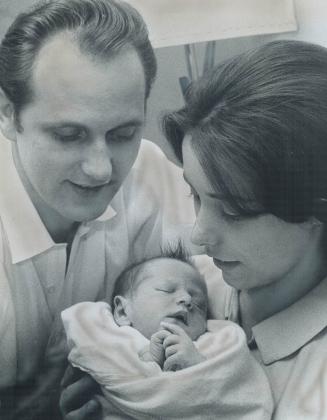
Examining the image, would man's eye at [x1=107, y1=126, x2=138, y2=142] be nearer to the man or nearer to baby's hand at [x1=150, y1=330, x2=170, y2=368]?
the man

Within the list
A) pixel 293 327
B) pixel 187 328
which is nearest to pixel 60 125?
pixel 187 328

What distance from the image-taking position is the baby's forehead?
983 mm

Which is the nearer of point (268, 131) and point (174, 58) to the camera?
point (268, 131)

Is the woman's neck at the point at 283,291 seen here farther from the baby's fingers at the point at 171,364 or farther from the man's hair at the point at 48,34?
the man's hair at the point at 48,34

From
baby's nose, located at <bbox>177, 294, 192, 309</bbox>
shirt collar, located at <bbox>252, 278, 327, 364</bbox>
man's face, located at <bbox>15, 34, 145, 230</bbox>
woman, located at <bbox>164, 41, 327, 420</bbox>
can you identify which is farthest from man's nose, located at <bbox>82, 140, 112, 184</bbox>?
shirt collar, located at <bbox>252, 278, 327, 364</bbox>

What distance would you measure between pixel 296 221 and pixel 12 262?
415mm

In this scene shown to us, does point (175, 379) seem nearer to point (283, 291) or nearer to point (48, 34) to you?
point (283, 291)

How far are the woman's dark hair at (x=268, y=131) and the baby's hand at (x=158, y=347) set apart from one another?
205 mm

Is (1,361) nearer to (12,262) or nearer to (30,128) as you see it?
(12,262)

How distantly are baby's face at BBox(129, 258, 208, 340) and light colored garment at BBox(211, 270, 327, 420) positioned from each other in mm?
94

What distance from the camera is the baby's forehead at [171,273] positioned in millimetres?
983

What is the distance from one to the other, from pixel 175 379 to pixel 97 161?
325mm

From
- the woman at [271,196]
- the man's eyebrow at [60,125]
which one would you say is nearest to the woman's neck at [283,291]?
the woman at [271,196]

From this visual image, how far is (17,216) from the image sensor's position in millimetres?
991
